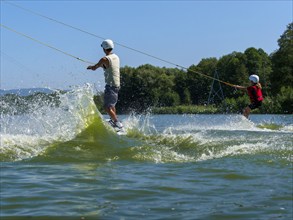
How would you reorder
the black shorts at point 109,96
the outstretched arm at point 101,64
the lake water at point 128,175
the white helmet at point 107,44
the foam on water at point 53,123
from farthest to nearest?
Result: the black shorts at point 109,96, the white helmet at point 107,44, the outstretched arm at point 101,64, the foam on water at point 53,123, the lake water at point 128,175

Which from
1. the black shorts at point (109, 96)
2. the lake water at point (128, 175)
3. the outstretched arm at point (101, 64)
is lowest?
the lake water at point (128, 175)

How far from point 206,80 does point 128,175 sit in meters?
99.4

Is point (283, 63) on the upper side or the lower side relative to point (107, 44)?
upper

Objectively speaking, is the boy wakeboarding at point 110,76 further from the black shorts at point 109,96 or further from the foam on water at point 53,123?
the foam on water at point 53,123

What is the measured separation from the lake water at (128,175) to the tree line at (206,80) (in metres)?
54.0

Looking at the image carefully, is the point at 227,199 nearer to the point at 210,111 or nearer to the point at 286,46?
the point at 210,111

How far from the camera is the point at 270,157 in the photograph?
9078 millimetres

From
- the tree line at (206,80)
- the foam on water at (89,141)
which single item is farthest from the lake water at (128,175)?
the tree line at (206,80)

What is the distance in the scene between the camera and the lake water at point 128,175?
5.55m

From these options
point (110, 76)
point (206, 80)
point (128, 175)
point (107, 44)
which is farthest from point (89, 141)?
point (206, 80)

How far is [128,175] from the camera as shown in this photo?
7.75 m

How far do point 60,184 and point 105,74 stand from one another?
719 centimetres

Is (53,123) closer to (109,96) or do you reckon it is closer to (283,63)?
(109,96)

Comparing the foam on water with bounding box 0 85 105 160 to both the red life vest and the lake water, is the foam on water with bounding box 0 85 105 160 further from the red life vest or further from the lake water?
the red life vest
